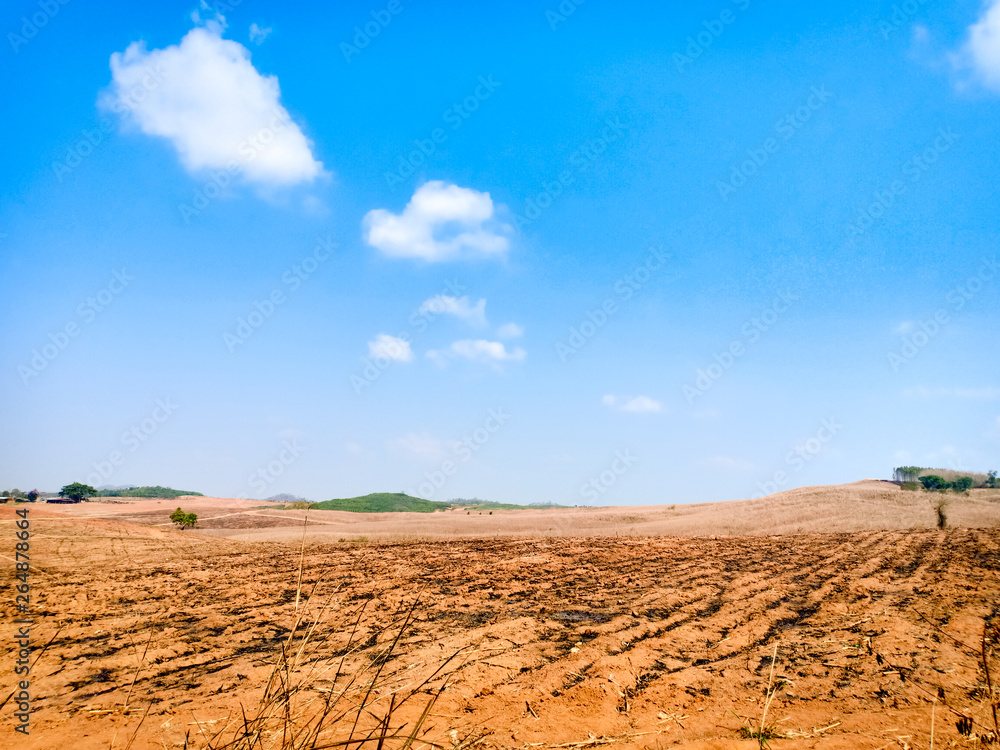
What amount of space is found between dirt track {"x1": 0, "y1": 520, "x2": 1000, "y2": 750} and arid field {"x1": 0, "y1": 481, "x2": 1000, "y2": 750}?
44 millimetres

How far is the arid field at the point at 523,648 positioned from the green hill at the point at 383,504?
59.8m

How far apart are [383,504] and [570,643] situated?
83.3 meters

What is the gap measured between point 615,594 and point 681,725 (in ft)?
20.8

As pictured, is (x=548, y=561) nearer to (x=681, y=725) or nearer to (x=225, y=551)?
(x=681, y=725)

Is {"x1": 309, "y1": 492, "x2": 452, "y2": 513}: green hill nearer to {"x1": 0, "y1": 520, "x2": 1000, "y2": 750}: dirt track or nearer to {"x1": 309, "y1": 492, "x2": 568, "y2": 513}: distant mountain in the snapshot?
{"x1": 309, "y1": 492, "x2": 568, "y2": 513}: distant mountain

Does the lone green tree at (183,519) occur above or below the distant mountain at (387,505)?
above

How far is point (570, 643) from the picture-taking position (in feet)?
27.0

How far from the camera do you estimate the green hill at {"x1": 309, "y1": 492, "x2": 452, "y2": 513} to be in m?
76.8

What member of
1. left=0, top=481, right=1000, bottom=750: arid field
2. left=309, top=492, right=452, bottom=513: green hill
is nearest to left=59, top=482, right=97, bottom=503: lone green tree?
left=309, top=492, right=452, bottom=513: green hill

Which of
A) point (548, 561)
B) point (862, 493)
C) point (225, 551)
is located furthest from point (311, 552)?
point (862, 493)

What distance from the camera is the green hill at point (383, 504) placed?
76.8 m

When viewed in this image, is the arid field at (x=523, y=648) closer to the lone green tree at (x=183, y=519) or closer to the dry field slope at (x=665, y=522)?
the dry field slope at (x=665, y=522)

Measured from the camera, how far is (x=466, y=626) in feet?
30.2

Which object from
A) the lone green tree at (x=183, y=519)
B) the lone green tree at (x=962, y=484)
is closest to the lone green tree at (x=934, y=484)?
the lone green tree at (x=962, y=484)
